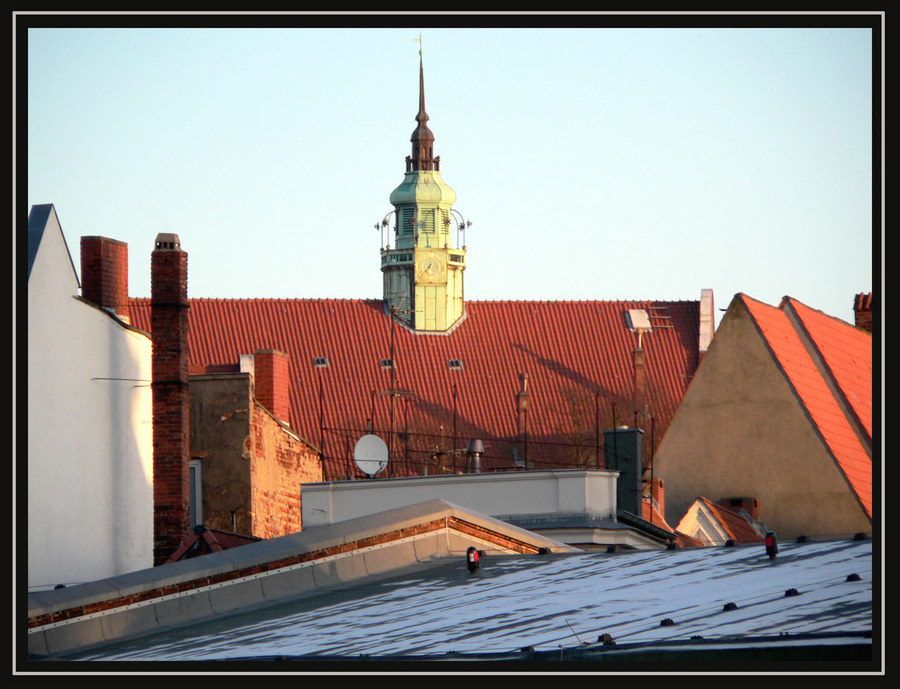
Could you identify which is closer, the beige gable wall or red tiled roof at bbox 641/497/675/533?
red tiled roof at bbox 641/497/675/533

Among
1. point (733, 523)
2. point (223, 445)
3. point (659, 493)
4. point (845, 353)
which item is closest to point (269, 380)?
point (223, 445)

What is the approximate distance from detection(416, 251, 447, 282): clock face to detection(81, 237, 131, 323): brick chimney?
54.8 metres

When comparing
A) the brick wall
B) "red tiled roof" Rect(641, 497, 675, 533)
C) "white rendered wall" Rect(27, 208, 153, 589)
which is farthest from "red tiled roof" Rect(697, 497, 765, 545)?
"white rendered wall" Rect(27, 208, 153, 589)

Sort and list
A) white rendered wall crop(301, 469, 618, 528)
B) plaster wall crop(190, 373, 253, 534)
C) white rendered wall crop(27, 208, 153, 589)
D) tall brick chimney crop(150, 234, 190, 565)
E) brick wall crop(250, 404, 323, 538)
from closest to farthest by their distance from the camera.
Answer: white rendered wall crop(27, 208, 153, 589), tall brick chimney crop(150, 234, 190, 565), white rendered wall crop(301, 469, 618, 528), plaster wall crop(190, 373, 253, 534), brick wall crop(250, 404, 323, 538)

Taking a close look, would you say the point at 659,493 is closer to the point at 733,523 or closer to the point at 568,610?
the point at 733,523

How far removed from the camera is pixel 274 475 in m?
34.9

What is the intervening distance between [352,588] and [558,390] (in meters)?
56.1

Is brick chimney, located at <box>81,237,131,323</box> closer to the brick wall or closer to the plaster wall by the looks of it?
the plaster wall

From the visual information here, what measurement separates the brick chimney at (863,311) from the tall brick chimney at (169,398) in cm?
2255

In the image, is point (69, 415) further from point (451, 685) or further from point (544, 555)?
point (451, 685)

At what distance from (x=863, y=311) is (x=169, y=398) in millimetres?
23613

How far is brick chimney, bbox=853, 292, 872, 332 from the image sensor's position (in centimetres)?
4659
